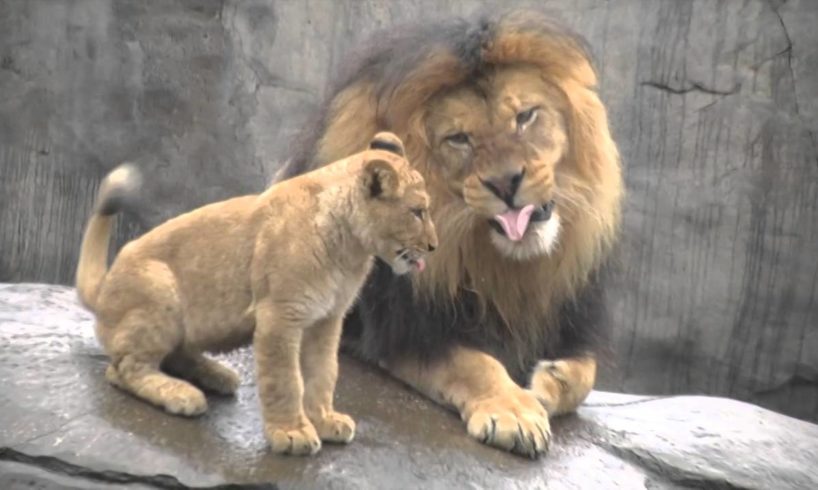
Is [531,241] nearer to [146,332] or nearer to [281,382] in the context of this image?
[281,382]

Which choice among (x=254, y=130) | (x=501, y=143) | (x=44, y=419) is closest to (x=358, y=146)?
(x=501, y=143)

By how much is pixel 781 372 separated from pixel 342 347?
3126 mm

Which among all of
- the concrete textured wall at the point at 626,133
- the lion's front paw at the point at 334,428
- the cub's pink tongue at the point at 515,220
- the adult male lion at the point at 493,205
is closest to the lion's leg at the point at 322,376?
the lion's front paw at the point at 334,428

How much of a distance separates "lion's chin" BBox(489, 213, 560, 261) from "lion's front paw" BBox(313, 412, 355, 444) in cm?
71

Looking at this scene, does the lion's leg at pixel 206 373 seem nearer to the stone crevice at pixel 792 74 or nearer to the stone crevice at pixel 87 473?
the stone crevice at pixel 87 473

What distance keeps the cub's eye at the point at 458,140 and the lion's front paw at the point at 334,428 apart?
→ 87 cm

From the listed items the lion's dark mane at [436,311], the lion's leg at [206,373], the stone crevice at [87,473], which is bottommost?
the stone crevice at [87,473]

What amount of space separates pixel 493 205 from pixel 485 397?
0.52 metres

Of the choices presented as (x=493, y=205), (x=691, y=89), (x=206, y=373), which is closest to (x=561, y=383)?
(x=493, y=205)

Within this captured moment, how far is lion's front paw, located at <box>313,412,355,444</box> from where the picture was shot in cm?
304

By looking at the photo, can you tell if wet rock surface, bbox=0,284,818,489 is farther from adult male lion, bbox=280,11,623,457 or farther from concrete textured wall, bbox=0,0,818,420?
concrete textured wall, bbox=0,0,818,420

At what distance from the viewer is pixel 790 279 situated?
6.22 metres

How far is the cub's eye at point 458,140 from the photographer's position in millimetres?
3531

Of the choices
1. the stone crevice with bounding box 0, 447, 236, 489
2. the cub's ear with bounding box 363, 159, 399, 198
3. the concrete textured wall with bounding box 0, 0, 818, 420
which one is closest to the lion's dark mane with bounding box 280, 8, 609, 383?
the cub's ear with bounding box 363, 159, 399, 198
